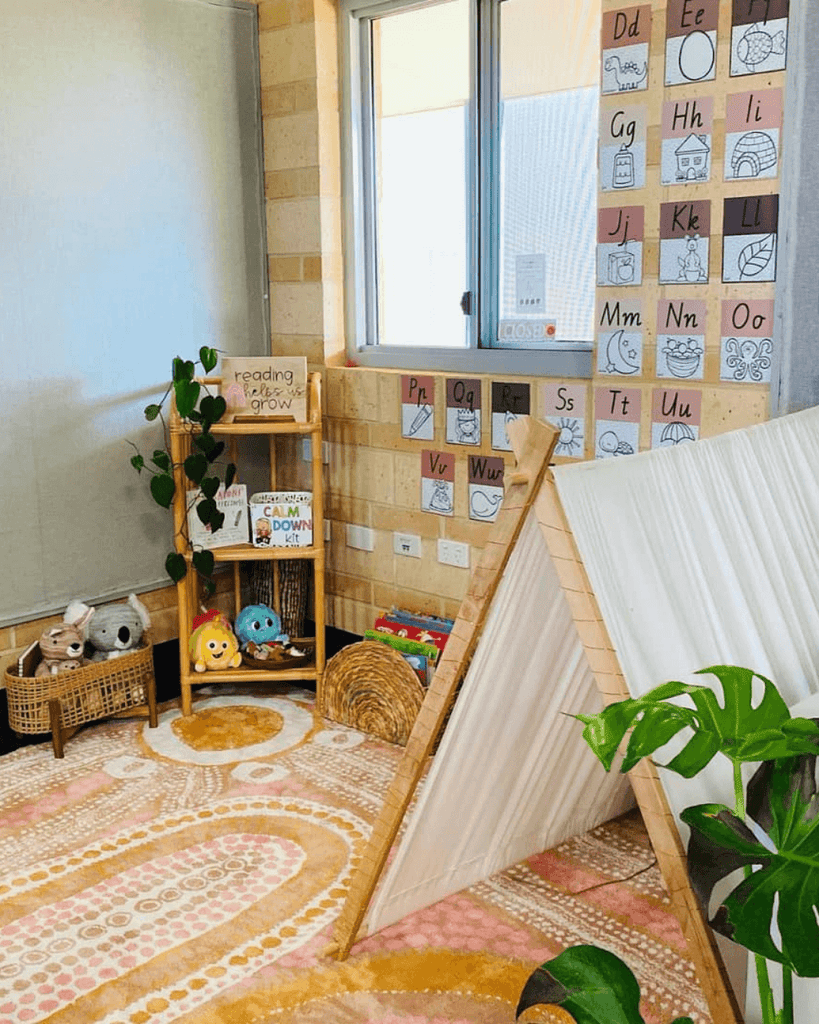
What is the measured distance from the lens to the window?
9.64 ft

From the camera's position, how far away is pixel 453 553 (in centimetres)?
329

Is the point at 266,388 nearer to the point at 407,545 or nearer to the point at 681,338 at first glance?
the point at 407,545

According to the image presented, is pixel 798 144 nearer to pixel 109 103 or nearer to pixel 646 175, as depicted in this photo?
pixel 646 175

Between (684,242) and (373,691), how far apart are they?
5.01 feet

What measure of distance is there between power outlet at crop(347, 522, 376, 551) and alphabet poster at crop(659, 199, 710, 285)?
131 cm

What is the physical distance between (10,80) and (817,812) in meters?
2.79

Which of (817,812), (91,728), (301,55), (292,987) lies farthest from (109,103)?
(817,812)

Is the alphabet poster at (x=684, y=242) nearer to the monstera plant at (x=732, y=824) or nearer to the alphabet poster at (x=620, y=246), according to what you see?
the alphabet poster at (x=620, y=246)

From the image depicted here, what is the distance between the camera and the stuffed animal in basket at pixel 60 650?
3.09 meters

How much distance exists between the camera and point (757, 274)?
2516mm

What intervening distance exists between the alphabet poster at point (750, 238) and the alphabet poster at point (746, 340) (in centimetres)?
7

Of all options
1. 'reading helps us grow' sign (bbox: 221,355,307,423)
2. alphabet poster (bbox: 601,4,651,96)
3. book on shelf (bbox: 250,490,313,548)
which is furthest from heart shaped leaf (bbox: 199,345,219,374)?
alphabet poster (bbox: 601,4,651,96)

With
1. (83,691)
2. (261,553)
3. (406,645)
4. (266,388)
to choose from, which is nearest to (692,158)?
(266,388)

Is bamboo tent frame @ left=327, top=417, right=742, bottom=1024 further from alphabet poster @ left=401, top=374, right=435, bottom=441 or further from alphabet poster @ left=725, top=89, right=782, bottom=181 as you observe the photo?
alphabet poster @ left=401, top=374, right=435, bottom=441
